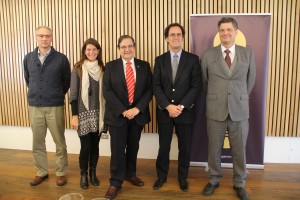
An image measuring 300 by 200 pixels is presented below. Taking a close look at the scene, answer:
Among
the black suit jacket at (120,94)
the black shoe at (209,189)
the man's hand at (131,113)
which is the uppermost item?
the black suit jacket at (120,94)

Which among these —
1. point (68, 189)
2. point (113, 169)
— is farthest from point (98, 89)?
point (68, 189)

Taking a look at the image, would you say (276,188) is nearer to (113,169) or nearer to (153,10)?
(113,169)

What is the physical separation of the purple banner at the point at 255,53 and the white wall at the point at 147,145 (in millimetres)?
422

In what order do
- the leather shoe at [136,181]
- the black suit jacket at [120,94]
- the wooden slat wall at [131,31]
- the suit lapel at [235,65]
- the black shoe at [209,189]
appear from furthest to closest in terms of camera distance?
the wooden slat wall at [131,31] < the leather shoe at [136,181] < the black shoe at [209,189] < the black suit jacket at [120,94] < the suit lapel at [235,65]

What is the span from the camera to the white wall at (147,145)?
14.4ft

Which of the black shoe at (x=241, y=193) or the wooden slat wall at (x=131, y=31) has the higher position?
the wooden slat wall at (x=131, y=31)

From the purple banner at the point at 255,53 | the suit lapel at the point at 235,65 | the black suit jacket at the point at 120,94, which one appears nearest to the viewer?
the suit lapel at the point at 235,65

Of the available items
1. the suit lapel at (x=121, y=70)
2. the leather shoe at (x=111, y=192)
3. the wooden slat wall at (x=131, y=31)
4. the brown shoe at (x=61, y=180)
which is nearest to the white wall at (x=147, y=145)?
the wooden slat wall at (x=131, y=31)

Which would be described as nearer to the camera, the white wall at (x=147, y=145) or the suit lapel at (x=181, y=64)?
the suit lapel at (x=181, y=64)

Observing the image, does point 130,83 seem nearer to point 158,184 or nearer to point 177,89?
point 177,89

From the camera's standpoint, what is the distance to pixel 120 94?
3.27 meters

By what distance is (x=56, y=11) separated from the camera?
4617 millimetres

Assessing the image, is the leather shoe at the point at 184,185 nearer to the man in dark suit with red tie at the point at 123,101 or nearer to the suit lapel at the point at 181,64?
the man in dark suit with red tie at the point at 123,101

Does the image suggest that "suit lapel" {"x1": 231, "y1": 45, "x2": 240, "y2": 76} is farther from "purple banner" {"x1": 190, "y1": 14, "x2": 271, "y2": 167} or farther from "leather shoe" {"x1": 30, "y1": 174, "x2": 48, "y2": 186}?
"leather shoe" {"x1": 30, "y1": 174, "x2": 48, "y2": 186}
